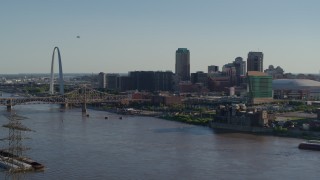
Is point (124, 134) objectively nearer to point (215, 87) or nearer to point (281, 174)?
point (281, 174)

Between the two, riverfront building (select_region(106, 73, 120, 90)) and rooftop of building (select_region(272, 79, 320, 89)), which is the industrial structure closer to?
rooftop of building (select_region(272, 79, 320, 89))

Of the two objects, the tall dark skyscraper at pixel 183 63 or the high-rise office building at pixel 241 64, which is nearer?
the tall dark skyscraper at pixel 183 63

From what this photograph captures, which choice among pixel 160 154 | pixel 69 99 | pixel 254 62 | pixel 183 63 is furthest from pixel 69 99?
pixel 254 62

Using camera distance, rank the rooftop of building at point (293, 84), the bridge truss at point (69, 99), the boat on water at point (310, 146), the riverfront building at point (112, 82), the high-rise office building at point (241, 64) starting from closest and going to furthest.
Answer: the boat on water at point (310, 146), the bridge truss at point (69, 99), the rooftop of building at point (293, 84), the riverfront building at point (112, 82), the high-rise office building at point (241, 64)

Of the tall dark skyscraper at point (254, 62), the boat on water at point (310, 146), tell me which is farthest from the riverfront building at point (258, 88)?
the boat on water at point (310, 146)

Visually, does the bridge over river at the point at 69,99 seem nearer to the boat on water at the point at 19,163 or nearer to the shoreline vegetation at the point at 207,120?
the shoreline vegetation at the point at 207,120

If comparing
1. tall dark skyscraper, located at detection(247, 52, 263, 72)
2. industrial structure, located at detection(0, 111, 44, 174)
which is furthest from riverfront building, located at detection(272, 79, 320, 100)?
industrial structure, located at detection(0, 111, 44, 174)
